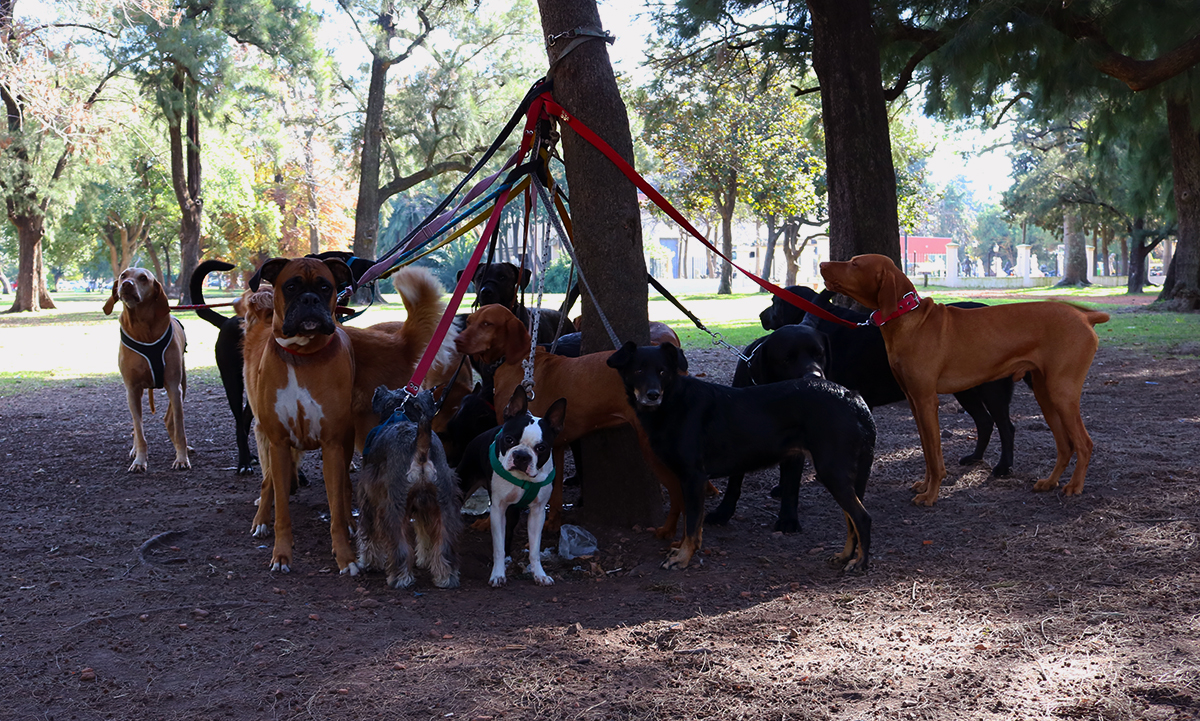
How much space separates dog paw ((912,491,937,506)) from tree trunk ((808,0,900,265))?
4119mm

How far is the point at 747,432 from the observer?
4.83 meters

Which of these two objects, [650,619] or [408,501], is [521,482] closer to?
[408,501]

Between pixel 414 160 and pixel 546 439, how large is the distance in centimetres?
3141

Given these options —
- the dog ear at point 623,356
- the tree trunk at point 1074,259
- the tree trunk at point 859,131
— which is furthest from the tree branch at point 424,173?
the tree trunk at point 1074,259

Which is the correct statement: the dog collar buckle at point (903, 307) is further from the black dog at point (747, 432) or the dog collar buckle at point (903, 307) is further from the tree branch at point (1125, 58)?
the tree branch at point (1125, 58)

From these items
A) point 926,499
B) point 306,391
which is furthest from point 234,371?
point 926,499

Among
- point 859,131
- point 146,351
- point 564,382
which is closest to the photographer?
point 564,382

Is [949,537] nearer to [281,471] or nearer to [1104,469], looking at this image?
[1104,469]

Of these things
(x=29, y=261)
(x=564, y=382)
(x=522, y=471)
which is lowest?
(x=522, y=471)

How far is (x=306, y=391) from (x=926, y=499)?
4061mm

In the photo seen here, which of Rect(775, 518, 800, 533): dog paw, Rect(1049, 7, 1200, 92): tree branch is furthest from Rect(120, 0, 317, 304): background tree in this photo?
Rect(775, 518, 800, 533): dog paw

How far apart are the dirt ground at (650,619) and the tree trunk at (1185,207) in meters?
15.6

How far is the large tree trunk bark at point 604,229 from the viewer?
562cm

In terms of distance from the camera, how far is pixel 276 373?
4.75 m
